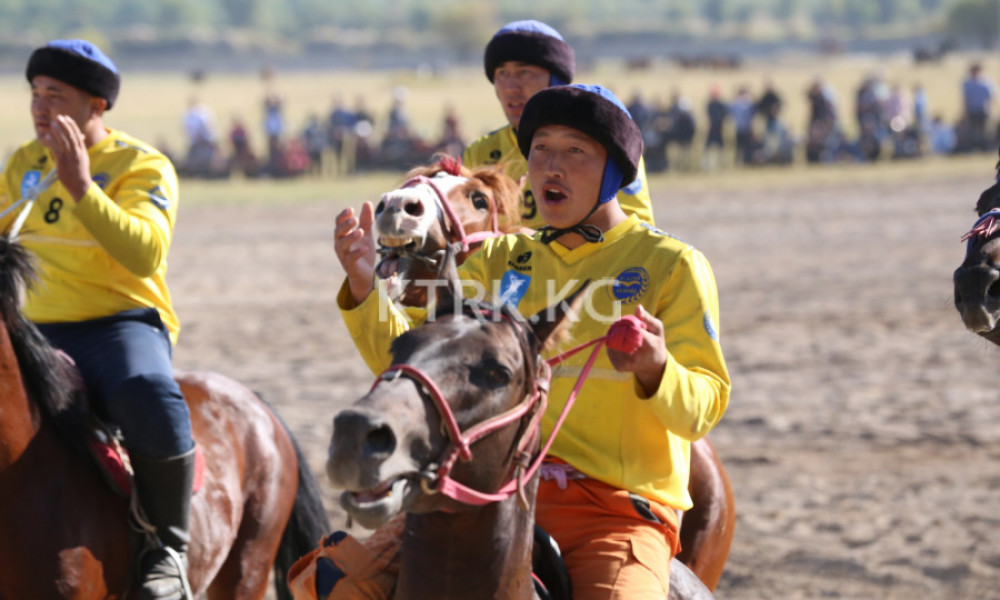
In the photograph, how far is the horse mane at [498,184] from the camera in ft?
14.9

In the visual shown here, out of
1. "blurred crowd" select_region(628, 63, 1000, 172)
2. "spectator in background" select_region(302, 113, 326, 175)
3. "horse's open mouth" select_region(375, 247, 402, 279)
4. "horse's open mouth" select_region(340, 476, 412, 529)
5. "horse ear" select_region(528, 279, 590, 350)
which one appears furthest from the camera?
"spectator in background" select_region(302, 113, 326, 175)

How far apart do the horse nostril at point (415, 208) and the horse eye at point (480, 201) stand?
34 centimetres

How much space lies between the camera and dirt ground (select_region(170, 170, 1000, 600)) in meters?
7.34

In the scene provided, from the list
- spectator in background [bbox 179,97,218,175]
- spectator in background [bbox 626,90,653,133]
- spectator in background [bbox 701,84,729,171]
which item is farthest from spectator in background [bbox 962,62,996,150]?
spectator in background [bbox 179,97,218,175]

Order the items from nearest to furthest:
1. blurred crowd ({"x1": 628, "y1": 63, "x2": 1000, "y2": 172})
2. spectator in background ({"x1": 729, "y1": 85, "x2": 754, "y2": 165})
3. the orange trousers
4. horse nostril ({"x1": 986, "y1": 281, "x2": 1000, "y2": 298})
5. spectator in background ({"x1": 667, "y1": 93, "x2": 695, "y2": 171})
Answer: the orange trousers
horse nostril ({"x1": 986, "y1": 281, "x2": 1000, "y2": 298})
spectator in background ({"x1": 667, "y1": 93, "x2": 695, "y2": 171})
blurred crowd ({"x1": 628, "y1": 63, "x2": 1000, "y2": 172})
spectator in background ({"x1": 729, "y1": 85, "x2": 754, "y2": 165})

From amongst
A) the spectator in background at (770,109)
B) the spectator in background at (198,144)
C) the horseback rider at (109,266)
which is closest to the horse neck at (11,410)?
the horseback rider at (109,266)

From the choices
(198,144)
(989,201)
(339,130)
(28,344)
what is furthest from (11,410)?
(339,130)

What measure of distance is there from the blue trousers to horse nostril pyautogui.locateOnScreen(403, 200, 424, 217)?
1.44 metres

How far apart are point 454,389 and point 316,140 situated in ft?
92.0

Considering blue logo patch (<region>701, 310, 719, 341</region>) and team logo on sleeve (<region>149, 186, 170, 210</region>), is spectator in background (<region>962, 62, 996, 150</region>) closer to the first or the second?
team logo on sleeve (<region>149, 186, 170, 210</region>)

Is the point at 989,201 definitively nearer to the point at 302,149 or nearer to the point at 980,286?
the point at 980,286

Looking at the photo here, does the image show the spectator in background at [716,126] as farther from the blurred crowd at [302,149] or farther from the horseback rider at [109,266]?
the horseback rider at [109,266]

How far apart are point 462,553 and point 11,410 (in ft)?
7.83

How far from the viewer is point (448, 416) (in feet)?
8.84
